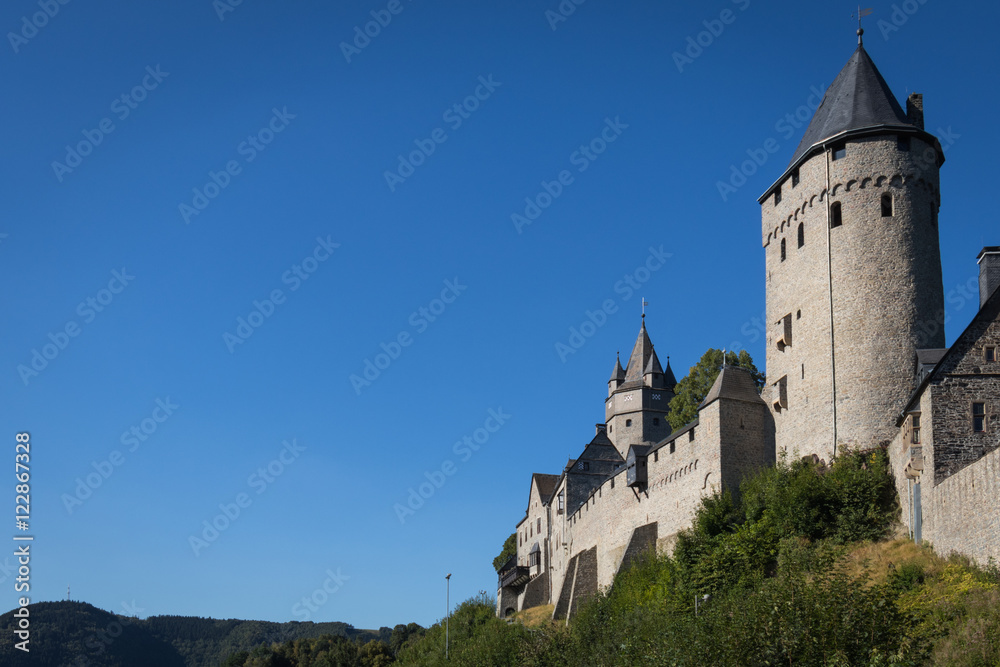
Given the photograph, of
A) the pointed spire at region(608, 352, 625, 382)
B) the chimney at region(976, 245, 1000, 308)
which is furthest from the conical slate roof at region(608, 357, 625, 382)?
the chimney at region(976, 245, 1000, 308)

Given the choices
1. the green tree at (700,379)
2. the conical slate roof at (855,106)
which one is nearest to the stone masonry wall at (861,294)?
the conical slate roof at (855,106)

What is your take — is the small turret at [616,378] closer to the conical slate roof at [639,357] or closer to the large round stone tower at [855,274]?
the conical slate roof at [639,357]

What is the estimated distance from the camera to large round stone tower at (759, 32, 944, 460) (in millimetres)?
35969

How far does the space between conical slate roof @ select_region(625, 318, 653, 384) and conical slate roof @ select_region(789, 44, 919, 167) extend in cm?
3048

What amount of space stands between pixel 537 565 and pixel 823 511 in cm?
3160

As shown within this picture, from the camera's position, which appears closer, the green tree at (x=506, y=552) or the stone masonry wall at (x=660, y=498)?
the stone masonry wall at (x=660, y=498)

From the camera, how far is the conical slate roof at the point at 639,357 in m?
70.4

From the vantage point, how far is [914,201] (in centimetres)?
3734

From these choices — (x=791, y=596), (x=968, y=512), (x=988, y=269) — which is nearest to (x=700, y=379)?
(x=988, y=269)

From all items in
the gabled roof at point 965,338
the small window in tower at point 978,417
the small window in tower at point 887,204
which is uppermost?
the small window in tower at point 887,204

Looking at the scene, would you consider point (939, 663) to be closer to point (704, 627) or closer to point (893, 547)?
point (704, 627)

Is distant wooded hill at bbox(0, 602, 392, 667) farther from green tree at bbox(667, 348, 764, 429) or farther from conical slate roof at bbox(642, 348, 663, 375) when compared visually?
green tree at bbox(667, 348, 764, 429)

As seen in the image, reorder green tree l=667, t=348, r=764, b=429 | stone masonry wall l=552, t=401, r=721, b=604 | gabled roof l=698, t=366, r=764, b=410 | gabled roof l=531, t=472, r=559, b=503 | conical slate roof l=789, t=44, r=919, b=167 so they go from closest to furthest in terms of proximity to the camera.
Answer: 1. conical slate roof l=789, t=44, r=919, b=167
2. gabled roof l=698, t=366, r=764, b=410
3. stone masonry wall l=552, t=401, r=721, b=604
4. green tree l=667, t=348, r=764, b=429
5. gabled roof l=531, t=472, r=559, b=503

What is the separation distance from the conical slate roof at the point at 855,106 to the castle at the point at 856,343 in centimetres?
7
